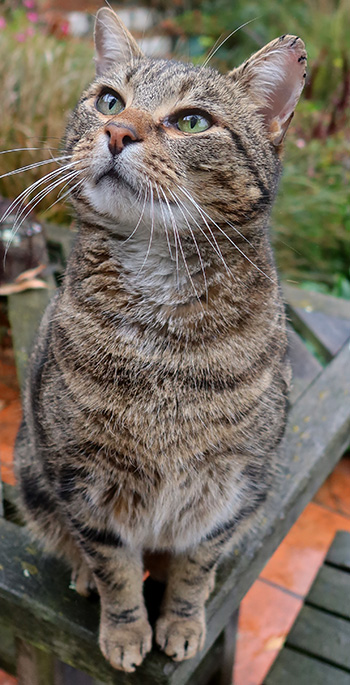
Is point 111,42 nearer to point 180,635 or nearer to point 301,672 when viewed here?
point 180,635

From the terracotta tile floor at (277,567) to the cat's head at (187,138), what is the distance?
118 cm

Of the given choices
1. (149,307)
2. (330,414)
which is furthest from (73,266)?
(330,414)

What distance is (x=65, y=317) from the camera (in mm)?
1177

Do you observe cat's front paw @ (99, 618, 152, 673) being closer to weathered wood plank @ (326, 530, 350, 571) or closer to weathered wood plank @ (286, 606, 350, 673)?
weathered wood plank @ (286, 606, 350, 673)

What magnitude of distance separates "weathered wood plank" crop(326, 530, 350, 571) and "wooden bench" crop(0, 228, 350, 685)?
273 mm

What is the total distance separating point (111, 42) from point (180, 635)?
122cm

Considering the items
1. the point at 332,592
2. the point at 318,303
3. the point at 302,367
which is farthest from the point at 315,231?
the point at 332,592

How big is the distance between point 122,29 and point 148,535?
1.01 m

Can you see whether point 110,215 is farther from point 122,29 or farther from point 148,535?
point 148,535

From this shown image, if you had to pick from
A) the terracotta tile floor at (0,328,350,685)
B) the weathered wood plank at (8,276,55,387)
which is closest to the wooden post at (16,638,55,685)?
the terracotta tile floor at (0,328,350,685)

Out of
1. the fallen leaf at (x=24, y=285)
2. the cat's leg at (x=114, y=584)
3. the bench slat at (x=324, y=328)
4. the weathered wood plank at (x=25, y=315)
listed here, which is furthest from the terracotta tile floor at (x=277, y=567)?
the bench slat at (x=324, y=328)

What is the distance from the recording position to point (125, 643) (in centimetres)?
118

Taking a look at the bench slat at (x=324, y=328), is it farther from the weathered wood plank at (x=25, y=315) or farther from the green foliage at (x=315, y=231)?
the green foliage at (x=315, y=231)

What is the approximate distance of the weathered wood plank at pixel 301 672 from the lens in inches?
57.6
